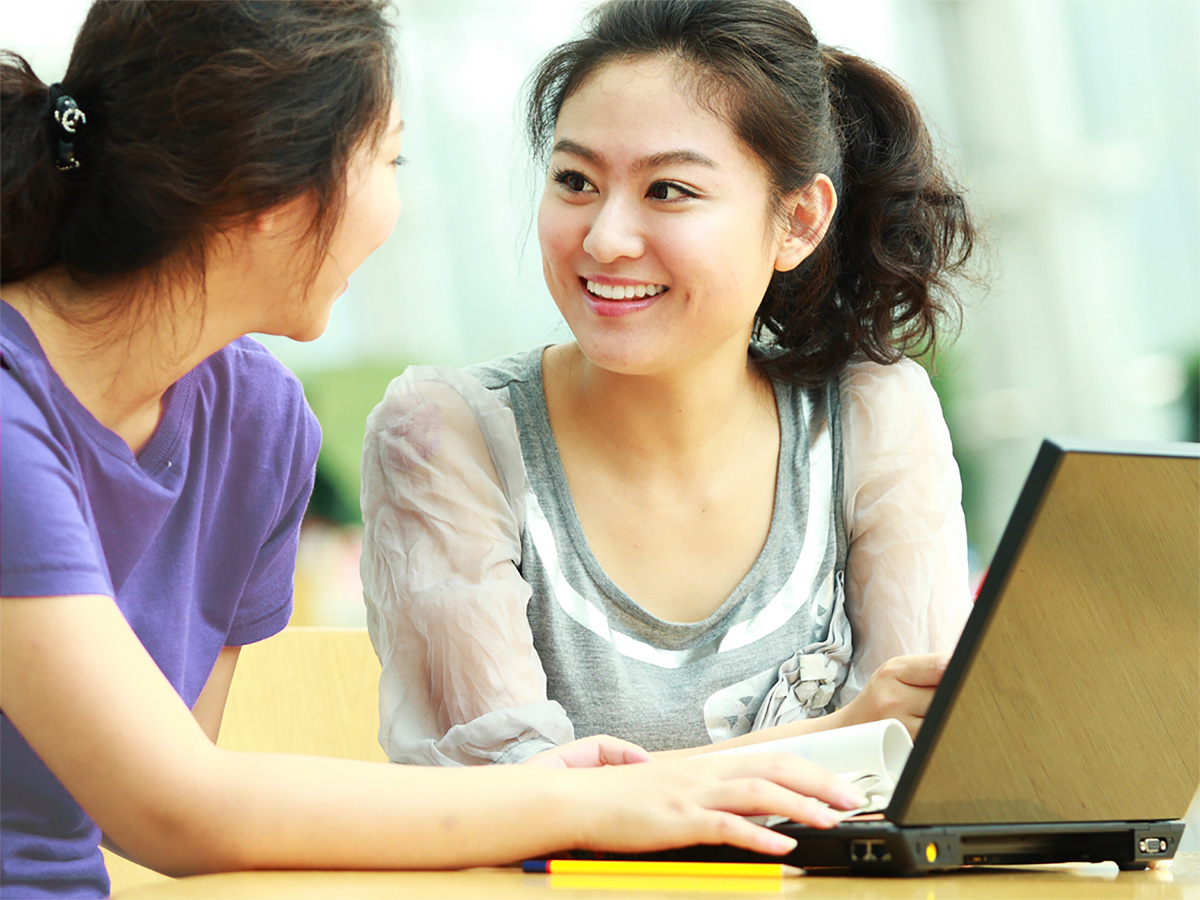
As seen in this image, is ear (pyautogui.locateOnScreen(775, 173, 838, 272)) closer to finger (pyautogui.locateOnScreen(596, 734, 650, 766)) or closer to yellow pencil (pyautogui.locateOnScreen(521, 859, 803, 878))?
finger (pyautogui.locateOnScreen(596, 734, 650, 766))

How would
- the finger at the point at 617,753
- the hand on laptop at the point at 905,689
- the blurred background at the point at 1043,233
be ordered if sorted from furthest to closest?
the blurred background at the point at 1043,233 < the hand on laptop at the point at 905,689 < the finger at the point at 617,753

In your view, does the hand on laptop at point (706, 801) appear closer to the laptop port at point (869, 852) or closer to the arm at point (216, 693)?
the laptop port at point (869, 852)

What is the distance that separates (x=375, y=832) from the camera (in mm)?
700

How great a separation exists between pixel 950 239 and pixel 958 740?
1.02m

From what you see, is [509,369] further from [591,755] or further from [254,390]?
[591,755]

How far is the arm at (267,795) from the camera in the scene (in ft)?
2.29

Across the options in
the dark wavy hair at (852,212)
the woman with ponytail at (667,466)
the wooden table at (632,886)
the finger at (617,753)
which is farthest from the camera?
the dark wavy hair at (852,212)

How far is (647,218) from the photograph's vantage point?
4.09 ft

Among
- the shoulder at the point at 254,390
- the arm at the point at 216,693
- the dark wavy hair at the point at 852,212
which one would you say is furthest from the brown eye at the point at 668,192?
the arm at the point at 216,693

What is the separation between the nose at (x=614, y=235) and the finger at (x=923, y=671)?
487 millimetres

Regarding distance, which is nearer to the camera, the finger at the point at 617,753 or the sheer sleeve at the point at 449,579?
the finger at the point at 617,753

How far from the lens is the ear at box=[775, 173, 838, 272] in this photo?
1.38m

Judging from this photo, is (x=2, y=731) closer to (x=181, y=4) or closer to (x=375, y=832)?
(x=375, y=832)

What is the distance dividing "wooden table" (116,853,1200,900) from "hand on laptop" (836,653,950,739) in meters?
0.26
